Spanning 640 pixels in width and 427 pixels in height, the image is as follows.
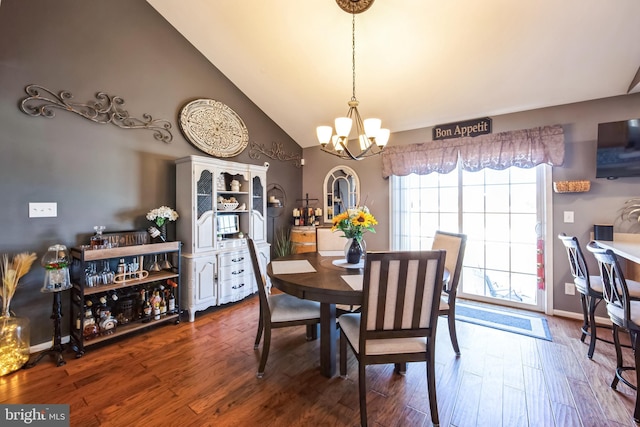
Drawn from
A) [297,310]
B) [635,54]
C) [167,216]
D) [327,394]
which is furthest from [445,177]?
[167,216]

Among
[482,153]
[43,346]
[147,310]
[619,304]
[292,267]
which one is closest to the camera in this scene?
[619,304]

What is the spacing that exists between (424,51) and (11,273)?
3.90m

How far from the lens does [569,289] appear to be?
284 centimetres

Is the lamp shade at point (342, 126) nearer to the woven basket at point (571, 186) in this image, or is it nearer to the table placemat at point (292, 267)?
the table placemat at point (292, 267)

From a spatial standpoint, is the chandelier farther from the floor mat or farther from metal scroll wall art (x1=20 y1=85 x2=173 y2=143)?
the floor mat

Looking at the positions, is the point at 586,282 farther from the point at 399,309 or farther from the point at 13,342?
the point at 13,342

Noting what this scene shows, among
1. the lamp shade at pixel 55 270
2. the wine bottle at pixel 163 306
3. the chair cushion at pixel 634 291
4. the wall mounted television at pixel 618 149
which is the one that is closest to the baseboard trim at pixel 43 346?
the lamp shade at pixel 55 270

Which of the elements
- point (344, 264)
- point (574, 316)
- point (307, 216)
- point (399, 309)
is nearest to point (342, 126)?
point (344, 264)

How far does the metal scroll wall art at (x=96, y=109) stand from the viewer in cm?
215

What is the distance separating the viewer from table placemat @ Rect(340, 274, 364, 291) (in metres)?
1.59

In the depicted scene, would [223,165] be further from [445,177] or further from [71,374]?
[445,177]

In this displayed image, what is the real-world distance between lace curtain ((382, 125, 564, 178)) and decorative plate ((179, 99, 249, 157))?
2.05m

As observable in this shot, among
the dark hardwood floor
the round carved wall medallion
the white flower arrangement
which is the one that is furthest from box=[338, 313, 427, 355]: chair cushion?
the round carved wall medallion

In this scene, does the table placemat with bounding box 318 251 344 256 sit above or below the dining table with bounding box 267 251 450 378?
above
